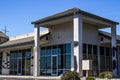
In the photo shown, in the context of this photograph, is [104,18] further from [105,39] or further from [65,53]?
[65,53]

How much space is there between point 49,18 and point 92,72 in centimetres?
870

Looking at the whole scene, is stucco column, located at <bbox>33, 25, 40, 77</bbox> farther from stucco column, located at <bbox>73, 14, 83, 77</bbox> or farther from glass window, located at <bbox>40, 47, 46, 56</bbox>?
stucco column, located at <bbox>73, 14, 83, 77</bbox>

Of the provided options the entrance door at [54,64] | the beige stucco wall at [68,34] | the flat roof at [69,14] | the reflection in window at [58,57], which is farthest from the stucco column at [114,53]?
the entrance door at [54,64]

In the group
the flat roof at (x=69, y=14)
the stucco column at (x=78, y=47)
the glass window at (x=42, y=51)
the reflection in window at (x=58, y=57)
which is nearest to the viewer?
the stucco column at (x=78, y=47)

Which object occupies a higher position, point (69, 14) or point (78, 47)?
point (69, 14)

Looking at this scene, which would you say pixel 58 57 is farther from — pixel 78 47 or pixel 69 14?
pixel 69 14

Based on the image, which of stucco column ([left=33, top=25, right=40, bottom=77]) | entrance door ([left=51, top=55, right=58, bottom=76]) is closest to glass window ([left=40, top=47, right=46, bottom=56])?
stucco column ([left=33, top=25, right=40, bottom=77])

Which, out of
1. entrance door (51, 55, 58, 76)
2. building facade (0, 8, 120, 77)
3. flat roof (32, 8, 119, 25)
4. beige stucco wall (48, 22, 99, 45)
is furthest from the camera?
entrance door (51, 55, 58, 76)

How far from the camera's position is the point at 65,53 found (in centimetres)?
3117

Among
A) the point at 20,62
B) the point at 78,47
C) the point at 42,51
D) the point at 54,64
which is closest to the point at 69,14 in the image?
→ the point at 78,47

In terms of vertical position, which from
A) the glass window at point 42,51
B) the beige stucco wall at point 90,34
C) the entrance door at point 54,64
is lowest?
the entrance door at point 54,64

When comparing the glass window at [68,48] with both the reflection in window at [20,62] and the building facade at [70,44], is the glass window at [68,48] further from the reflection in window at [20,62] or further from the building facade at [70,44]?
the reflection in window at [20,62]

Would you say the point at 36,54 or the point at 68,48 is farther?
the point at 36,54

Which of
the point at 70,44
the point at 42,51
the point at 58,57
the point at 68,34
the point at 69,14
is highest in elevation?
the point at 69,14
